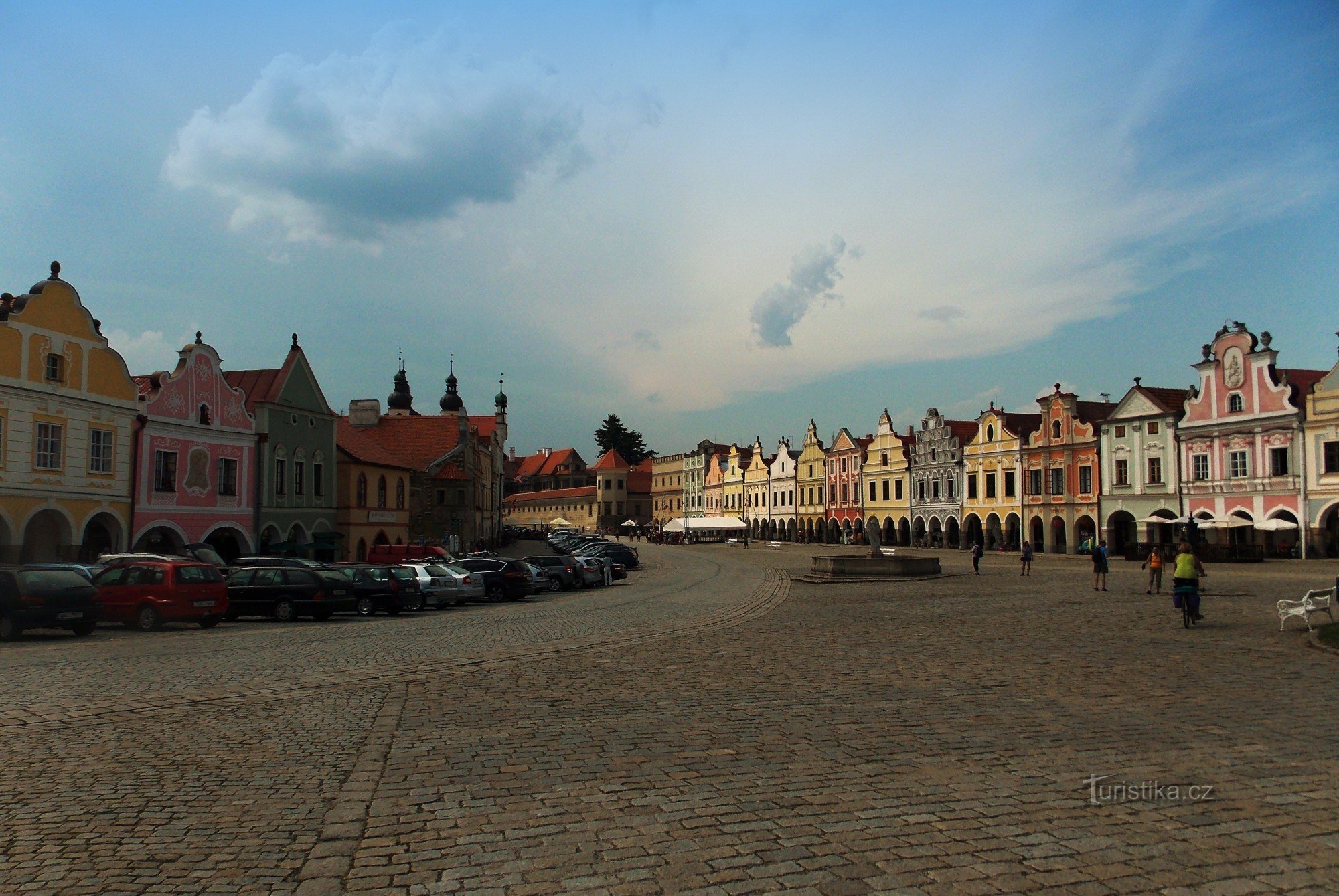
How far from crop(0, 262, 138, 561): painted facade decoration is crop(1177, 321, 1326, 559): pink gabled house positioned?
2042 inches

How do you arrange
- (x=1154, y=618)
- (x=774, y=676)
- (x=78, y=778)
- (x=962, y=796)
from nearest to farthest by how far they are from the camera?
(x=962, y=796) < (x=78, y=778) < (x=774, y=676) < (x=1154, y=618)

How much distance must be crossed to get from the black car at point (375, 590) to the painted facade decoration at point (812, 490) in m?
74.8

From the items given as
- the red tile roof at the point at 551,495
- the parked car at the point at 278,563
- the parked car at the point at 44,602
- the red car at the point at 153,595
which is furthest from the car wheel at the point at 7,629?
the red tile roof at the point at 551,495

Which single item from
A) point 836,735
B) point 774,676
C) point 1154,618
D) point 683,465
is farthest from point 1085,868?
point 683,465

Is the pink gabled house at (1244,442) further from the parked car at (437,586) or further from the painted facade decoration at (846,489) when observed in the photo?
the parked car at (437,586)

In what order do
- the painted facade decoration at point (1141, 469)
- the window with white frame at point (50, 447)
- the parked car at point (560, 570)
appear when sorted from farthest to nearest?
the painted facade decoration at point (1141, 469), the parked car at point (560, 570), the window with white frame at point (50, 447)

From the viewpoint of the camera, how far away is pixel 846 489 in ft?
313

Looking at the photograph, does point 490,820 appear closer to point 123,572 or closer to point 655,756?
point 655,756

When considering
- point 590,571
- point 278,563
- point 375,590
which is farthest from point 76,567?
point 590,571

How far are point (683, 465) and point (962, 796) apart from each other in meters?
131

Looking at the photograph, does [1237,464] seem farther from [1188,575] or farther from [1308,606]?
[1308,606]

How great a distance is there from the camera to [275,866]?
603 centimetres

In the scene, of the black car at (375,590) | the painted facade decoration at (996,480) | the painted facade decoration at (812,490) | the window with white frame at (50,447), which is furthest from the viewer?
the painted facade decoration at (812,490)

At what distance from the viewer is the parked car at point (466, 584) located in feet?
103
